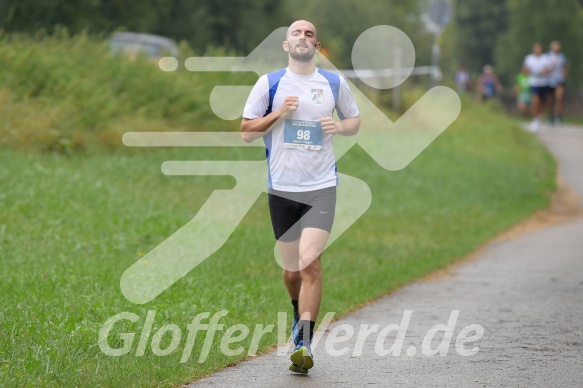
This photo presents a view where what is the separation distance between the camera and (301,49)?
Result: 24.4ft

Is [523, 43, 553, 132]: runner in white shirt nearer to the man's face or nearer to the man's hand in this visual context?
the man's face

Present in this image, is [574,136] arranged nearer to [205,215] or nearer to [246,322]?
[205,215]

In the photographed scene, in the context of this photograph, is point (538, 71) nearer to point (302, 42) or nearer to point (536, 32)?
point (302, 42)

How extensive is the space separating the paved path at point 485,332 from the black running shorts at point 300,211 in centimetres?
89

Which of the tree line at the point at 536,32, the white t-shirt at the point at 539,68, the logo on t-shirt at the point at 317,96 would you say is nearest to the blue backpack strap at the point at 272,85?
the logo on t-shirt at the point at 317,96

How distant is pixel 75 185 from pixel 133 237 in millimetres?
2282

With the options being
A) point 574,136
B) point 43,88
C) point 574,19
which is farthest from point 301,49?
point 574,19

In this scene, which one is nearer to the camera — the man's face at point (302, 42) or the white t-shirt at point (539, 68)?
the man's face at point (302, 42)

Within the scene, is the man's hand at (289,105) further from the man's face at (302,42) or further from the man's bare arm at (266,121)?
the man's face at (302,42)

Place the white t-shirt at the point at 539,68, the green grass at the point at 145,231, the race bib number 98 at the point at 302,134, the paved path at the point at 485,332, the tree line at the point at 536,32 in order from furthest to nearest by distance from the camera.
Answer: the tree line at the point at 536,32
the white t-shirt at the point at 539,68
the green grass at the point at 145,231
the race bib number 98 at the point at 302,134
the paved path at the point at 485,332

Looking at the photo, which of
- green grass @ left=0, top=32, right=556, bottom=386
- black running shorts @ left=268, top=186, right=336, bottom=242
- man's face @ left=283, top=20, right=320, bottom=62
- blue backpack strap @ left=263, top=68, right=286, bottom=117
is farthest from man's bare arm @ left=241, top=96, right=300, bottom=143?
green grass @ left=0, top=32, right=556, bottom=386

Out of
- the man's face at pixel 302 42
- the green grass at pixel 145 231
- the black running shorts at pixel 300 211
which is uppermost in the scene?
the man's face at pixel 302 42

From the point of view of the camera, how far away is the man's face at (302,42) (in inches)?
293

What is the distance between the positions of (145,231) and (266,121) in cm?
555
